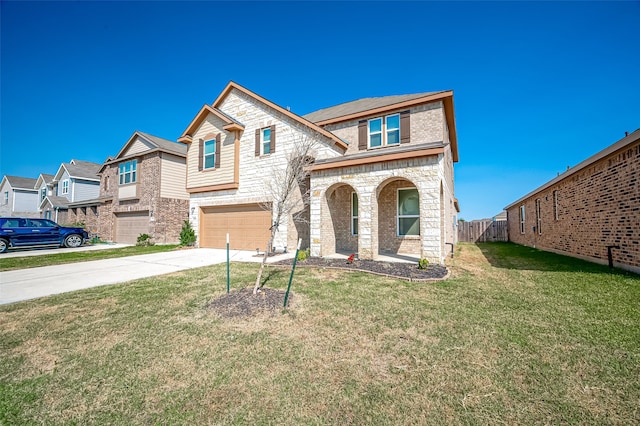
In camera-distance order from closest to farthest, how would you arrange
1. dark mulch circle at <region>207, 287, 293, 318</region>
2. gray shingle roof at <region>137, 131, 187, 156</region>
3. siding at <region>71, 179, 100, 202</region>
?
dark mulch circle at <region>207, 287, 293, 318</region>, gray shingle roof at <region>137, 131, 187, 156</region>, siding at <region>71, 179, 100, 202</region>

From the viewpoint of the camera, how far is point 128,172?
1944 centimetres

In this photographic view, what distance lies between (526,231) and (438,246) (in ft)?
44.2

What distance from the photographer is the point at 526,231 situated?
17.4 m

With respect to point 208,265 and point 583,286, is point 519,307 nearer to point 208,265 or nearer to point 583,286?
point 583,286

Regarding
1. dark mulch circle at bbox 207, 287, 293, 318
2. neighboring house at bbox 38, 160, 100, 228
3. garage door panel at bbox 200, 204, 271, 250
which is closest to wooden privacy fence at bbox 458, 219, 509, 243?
garage door panel at bbox 200, 204, 271, 250

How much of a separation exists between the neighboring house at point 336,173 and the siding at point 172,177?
10.8 feet

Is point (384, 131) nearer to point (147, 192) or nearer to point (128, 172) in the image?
point (147, 192)

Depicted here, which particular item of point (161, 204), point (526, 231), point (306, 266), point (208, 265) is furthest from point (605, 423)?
point (161, 204)

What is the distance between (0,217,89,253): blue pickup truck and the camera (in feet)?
45.6

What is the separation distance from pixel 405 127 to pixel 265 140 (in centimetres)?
669

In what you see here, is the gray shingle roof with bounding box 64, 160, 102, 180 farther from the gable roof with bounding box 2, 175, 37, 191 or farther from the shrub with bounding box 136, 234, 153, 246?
the shrub with bounding box 136, 234, 153, 246

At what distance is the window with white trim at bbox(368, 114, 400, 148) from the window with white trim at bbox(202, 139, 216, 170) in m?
8.58

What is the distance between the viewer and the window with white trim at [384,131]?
12.1 meters

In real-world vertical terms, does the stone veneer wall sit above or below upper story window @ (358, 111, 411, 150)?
below
